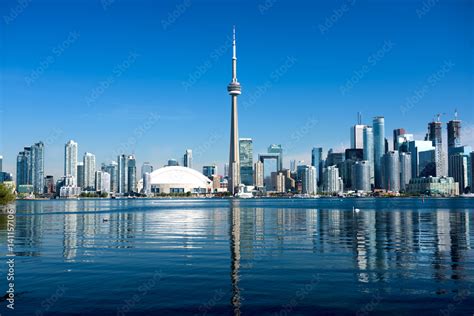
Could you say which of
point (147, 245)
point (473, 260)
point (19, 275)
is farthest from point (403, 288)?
point (147, 245)

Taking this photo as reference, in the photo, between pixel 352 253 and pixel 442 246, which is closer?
pixel 352 253

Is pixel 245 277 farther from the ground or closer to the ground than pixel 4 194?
closer to the ground

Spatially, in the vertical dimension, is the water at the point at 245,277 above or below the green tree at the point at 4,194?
below

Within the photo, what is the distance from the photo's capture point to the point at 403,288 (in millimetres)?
21844

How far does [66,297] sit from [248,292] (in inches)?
318

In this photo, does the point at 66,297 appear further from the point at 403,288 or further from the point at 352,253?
the point at 352,253

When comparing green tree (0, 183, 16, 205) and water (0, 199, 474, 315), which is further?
green tree (0, 183, 16, 205)

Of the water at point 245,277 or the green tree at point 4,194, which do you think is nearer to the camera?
the water at point 245,277

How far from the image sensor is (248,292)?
70.0ft

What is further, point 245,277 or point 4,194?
point 4,194

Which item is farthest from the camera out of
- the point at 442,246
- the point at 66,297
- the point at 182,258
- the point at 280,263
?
the point at 442,246

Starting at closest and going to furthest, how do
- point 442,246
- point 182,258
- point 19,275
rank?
point 19,275 → point 182,258 → point 442,246

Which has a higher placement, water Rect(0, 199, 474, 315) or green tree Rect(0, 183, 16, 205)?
green tree Rect(0, 183, 16, 205)

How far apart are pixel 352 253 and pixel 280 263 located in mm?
6611
